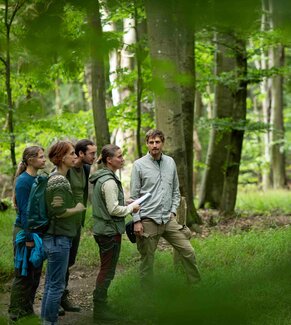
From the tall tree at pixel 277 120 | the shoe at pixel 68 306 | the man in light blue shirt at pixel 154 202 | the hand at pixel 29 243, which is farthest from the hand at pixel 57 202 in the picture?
the tall tree at pixel 277 120

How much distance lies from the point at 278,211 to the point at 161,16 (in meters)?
13.2

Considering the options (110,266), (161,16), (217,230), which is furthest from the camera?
(217,230)

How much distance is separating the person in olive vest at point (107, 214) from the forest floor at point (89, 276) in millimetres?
463

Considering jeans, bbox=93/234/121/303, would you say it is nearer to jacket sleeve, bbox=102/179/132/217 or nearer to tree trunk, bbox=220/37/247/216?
jacket sleeve, bbox=102/179/132/217

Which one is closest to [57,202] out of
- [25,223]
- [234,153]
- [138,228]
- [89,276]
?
[25,223]

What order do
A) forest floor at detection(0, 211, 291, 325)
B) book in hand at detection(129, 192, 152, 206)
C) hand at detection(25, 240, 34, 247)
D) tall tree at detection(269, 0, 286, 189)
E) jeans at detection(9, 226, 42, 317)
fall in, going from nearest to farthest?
hand at detection(25, 240, 34, 247) < jeans at detection(9, 226, 42, 317) < book in hand at detection(129, 192, 152, 206) < forest floor at detection(0, 211, 291, 325) < tall tree at detection(269, 0, 286, 189)

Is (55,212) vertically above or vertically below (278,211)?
above

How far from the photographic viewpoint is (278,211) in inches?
554

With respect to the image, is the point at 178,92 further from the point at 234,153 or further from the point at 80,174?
the point at 234,153

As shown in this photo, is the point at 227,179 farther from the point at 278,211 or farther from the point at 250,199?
the point at 250,199

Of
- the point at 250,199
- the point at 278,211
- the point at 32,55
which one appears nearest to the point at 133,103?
the point at 278,211

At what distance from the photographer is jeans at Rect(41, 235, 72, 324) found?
4.79 m

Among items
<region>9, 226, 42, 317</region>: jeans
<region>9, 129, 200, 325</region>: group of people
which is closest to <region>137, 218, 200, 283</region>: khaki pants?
<region>9, 129, 200, 325</region>: group of people

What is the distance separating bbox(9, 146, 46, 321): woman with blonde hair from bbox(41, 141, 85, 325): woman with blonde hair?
0.78 ft
